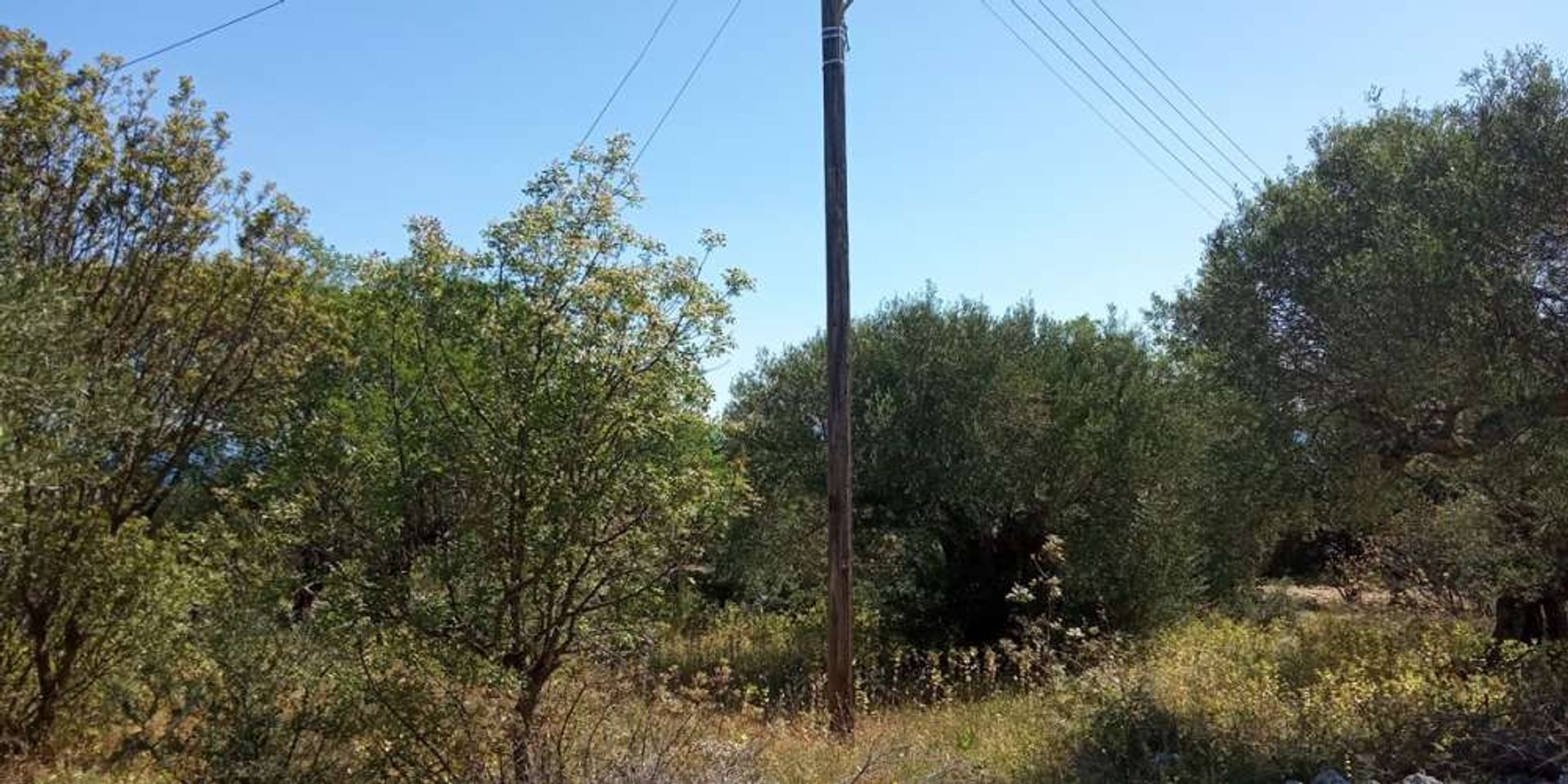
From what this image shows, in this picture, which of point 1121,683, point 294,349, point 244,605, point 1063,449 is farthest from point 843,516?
point 1063,449

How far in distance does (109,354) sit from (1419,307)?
371 inches

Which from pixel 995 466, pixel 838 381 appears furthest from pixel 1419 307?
pixel 995 466

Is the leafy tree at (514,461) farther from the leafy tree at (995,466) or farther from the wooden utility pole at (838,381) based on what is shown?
the leafy tree at (995,466)

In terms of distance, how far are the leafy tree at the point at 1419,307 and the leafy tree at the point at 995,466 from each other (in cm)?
474

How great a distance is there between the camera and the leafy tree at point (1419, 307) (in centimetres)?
682

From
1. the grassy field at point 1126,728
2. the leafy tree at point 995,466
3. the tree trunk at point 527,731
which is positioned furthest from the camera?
the leafy tree at point 995,466

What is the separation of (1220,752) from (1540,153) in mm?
4479

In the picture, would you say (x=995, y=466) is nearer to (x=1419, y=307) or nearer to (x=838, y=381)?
(x=838, y=381)

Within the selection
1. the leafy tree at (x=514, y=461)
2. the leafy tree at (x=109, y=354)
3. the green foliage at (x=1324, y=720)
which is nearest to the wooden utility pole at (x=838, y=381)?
the green foliage at (x=1324, y=720)

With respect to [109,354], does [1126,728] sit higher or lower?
lower

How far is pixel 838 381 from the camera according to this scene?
340 inches

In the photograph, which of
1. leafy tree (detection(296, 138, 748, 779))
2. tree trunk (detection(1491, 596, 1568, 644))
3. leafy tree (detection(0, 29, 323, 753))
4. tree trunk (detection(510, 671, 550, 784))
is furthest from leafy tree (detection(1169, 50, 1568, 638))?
leafy tree (detection(0, 29, 323, 753))

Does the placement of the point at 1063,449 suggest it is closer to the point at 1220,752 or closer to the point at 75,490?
the point at 1220,752

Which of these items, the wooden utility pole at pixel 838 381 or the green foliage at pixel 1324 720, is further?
the wooden utility pole at pixel 838 381
